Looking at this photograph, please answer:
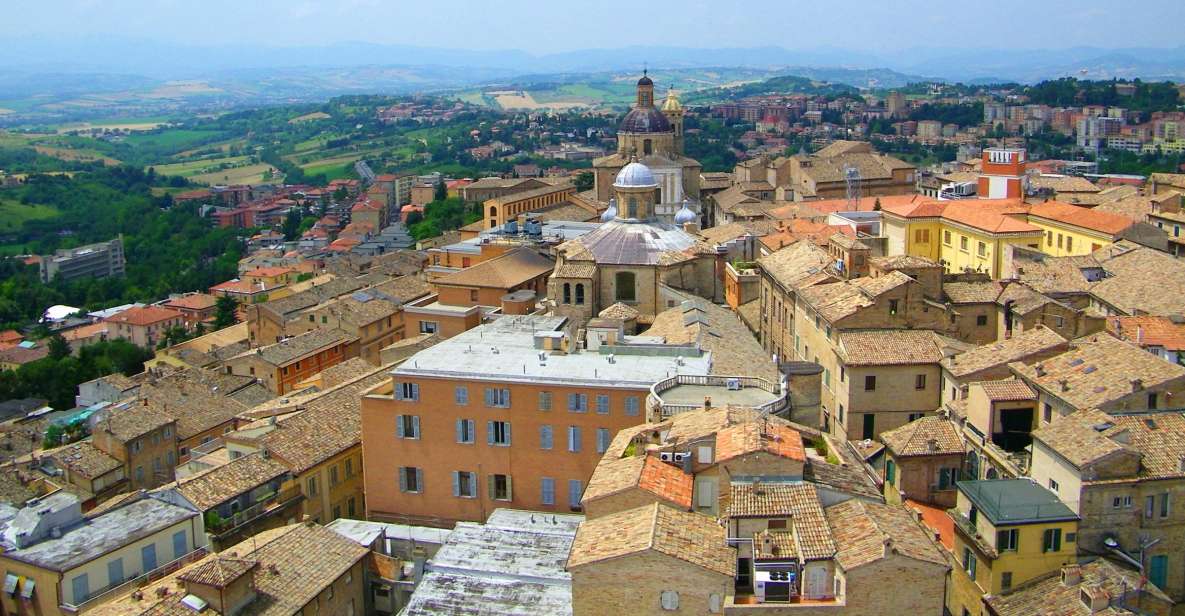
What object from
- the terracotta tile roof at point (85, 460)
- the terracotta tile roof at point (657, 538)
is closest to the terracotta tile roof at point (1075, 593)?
the terracotta tile roof at point (657, 538)

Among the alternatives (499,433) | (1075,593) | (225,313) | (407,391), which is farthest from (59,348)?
(1075,593)

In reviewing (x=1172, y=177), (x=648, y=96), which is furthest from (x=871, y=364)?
(x=648, y=96)

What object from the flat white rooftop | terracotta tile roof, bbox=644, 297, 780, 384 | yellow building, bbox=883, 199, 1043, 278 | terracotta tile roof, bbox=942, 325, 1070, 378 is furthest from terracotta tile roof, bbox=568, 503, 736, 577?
yellow building, bbox=883, 199, 1043, 278

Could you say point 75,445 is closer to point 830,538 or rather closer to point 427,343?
point 427,343

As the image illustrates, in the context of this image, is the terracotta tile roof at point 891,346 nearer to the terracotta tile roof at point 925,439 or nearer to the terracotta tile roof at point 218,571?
the terracotta tile roof at point 925,439

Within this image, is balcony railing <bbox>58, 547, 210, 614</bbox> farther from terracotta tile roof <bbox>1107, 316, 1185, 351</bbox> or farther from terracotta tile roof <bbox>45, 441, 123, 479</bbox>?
terracotta tile roof <bbox>1107, 316, 1185, 351</bbox>

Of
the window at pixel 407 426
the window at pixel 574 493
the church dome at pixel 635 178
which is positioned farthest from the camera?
the church dome at pixel 635 178
